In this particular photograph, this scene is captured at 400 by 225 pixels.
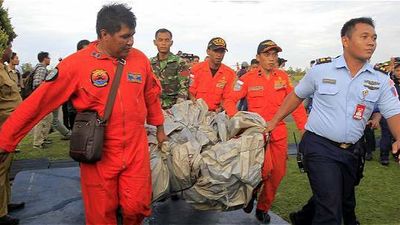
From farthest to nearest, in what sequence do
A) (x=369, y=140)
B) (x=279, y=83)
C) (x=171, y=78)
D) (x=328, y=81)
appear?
(x=369, y=140) < (x=171, y=78) < (x=279, y=83) < (x=328, y=81)

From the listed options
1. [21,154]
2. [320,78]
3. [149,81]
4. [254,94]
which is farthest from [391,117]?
[21,154]

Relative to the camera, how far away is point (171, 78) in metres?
5.86

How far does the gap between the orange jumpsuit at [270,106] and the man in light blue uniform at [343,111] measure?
0.94 m

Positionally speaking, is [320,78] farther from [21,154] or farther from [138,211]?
[21,154]

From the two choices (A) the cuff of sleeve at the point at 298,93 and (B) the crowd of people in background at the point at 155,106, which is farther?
(A) the cuff of sleeve at the point at 298,93

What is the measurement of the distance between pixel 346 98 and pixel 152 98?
5.33ft

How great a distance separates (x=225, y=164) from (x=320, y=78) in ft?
3.63

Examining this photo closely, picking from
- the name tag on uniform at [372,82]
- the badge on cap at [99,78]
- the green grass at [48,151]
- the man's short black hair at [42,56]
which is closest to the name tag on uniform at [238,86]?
the name tag on uniform at [372,82]

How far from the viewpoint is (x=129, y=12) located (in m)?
3.19

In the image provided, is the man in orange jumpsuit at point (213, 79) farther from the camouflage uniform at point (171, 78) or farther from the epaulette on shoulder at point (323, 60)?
the epaulette on shoulder at point (323, 60)

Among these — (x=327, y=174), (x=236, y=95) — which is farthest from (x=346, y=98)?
(x=236, y=95)

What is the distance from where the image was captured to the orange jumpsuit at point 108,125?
3023mm

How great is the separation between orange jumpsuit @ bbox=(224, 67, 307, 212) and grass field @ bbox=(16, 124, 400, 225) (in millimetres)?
520

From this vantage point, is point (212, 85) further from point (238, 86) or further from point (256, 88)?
point (256, 88)
